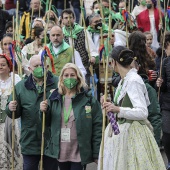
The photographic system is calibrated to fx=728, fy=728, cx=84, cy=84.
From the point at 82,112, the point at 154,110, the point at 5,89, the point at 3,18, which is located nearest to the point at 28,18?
the point at 3,18

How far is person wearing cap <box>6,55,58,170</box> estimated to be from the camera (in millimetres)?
8258

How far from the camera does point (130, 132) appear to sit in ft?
23.4

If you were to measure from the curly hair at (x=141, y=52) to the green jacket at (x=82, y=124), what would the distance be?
74cm

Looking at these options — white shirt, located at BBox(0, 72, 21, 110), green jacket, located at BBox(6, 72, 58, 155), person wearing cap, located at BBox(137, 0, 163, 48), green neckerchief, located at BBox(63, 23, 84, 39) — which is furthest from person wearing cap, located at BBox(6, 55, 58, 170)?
person wearing cap, located at BBox(137, 0, 163, 48)

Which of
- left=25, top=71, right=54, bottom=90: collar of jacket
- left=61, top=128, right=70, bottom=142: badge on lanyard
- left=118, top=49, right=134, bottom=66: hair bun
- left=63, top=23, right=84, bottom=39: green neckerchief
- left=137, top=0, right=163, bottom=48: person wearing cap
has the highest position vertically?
left=137, top=0, right=163, bottom=48: person wearing cap

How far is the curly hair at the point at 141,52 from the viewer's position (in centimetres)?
821

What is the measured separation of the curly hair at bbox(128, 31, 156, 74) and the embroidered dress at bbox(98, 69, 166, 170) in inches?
40.8

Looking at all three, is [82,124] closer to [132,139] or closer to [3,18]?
[132,139]

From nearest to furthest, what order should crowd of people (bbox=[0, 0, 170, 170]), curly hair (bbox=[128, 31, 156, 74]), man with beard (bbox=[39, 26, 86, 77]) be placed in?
crowd of people (bbox=[0, 0, 170, 170]) < curly hair (bbox=[128, 31, 156, 74]) < man with beard (bbox=[39, 26, 86, 77])

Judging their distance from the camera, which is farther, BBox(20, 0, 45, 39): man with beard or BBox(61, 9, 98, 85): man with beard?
BBox(20, 0, 45, 39): man with beard

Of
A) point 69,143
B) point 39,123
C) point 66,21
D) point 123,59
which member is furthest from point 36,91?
point 66,21

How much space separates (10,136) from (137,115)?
248 cm

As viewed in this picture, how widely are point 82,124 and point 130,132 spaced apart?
76cm

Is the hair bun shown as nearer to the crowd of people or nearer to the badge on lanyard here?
the crowd of people
